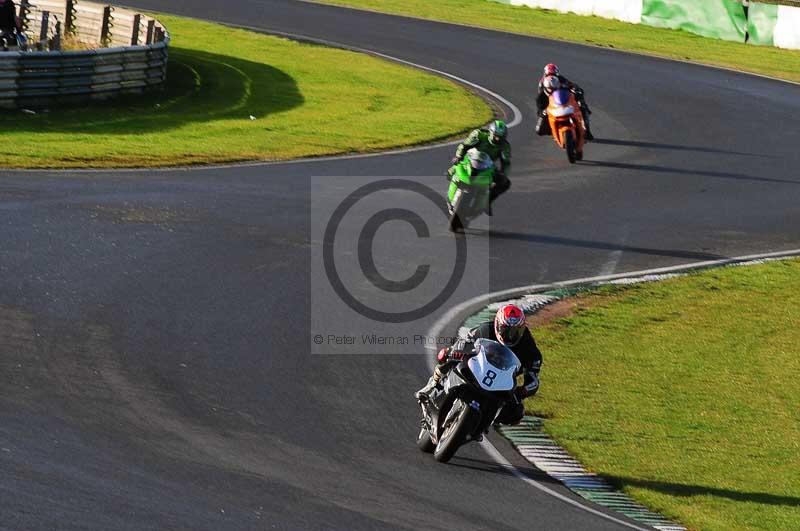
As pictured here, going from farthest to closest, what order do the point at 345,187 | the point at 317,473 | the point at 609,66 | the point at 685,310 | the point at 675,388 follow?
the point at 609,66 < the point at 345,187 < the point at 685,310 < the point at 675,388 < the point at 317,473

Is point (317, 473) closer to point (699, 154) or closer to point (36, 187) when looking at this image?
point (36, 187)

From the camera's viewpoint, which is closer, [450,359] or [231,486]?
[231,486]

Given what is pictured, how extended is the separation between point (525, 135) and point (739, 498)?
16.4 metres

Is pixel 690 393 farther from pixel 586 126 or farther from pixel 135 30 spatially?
pixel 135 30

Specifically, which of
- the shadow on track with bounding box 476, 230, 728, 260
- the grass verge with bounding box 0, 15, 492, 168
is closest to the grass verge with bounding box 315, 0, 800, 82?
the grass verge with bounding box 0, 15, 492, 168

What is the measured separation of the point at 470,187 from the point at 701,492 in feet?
26.5

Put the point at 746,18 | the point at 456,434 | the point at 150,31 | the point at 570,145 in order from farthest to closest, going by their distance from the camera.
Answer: the point at 746,18 < the point at 150,31 < the point at 570,145 < the point at 456,434

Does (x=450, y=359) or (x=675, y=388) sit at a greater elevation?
(x=450, y=359)

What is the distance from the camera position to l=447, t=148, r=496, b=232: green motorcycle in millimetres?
18000

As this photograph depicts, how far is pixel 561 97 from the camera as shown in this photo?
24.1 m

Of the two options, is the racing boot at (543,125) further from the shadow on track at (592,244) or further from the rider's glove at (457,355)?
the rider's glove at (457,355)

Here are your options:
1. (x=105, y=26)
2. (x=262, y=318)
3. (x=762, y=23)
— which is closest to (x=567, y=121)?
(x=262, y=318)

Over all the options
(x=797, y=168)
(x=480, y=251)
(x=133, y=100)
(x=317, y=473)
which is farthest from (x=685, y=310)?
(x=133, y=100)

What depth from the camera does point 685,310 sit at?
16422 millimetres
